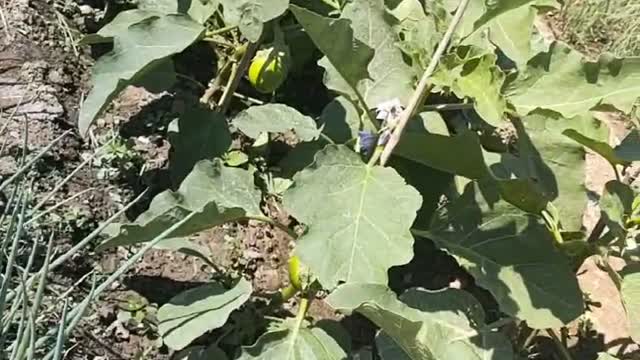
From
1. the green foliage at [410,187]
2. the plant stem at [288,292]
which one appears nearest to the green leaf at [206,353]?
the green foliage at [410,187]

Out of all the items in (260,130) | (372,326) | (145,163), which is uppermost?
(260,130)

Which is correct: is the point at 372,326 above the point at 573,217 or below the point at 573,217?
below

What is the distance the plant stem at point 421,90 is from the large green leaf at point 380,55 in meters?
0.07

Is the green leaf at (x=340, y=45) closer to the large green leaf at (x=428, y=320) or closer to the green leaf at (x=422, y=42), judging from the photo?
the green leaf at (x=422, y=42)

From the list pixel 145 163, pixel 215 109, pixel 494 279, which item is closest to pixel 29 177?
pixel 145 163

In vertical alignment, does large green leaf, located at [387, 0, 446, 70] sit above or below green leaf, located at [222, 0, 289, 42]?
above

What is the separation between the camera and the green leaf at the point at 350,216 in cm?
210

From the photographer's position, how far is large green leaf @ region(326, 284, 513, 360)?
6.56ft

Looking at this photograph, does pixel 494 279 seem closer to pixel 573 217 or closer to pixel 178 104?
pixel 573 217

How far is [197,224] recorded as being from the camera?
2236mm

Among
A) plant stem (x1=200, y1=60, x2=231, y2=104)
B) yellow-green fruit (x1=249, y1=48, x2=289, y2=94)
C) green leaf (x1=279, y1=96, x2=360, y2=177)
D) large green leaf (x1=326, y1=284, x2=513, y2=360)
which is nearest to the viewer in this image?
large green leaf (x1=326, y1=284, x2=513, y2=360)

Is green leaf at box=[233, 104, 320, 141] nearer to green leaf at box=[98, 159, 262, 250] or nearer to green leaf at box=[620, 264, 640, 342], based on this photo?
green leaf at box=[98, 159, 262, 250]

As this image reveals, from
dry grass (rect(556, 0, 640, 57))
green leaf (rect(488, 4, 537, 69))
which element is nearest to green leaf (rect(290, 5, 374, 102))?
green leaf (rect(488, 4, 537, 69))

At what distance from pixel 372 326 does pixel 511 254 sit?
0.51 metres
